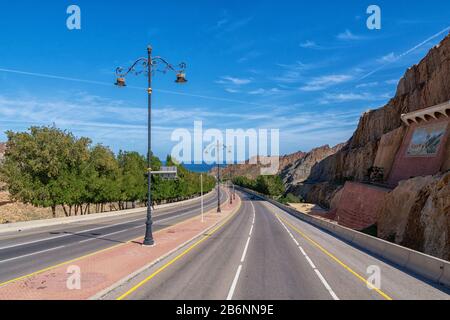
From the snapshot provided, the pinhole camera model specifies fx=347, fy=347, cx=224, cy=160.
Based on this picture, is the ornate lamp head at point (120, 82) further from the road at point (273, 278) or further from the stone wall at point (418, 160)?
the stone wall at point (418, 160)

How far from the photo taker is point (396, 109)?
6638 cm

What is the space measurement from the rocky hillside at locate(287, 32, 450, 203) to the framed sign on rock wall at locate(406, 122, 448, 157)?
861 cm

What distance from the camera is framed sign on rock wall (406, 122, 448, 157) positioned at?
37.5 m

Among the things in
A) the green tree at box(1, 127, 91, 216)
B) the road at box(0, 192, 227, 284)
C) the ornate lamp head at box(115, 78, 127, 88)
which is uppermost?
the ornate lamp head at box(115, 78, 127, 88)

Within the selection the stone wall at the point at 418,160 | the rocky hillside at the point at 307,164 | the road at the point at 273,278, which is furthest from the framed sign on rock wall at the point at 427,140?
the rocky hillside at the point at 307,164

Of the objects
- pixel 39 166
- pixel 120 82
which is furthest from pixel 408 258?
pixel 39 166

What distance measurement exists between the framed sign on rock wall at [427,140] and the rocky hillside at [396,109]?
861cm

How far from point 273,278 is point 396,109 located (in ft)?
210

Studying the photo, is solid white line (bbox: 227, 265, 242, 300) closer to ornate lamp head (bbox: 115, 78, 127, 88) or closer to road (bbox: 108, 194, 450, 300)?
road (bbox: 108, 194, 450, 300)

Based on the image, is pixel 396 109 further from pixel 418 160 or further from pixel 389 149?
pixel 418 160

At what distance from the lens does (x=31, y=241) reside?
22969mm

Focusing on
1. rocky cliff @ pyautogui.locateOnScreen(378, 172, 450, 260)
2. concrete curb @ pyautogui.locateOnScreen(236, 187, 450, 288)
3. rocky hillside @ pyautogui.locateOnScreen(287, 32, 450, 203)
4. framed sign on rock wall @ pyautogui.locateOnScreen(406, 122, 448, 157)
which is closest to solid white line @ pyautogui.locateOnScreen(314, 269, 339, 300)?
concrete curb @ pyautogui.locateOnScreen(236, 187, 450, 288)
